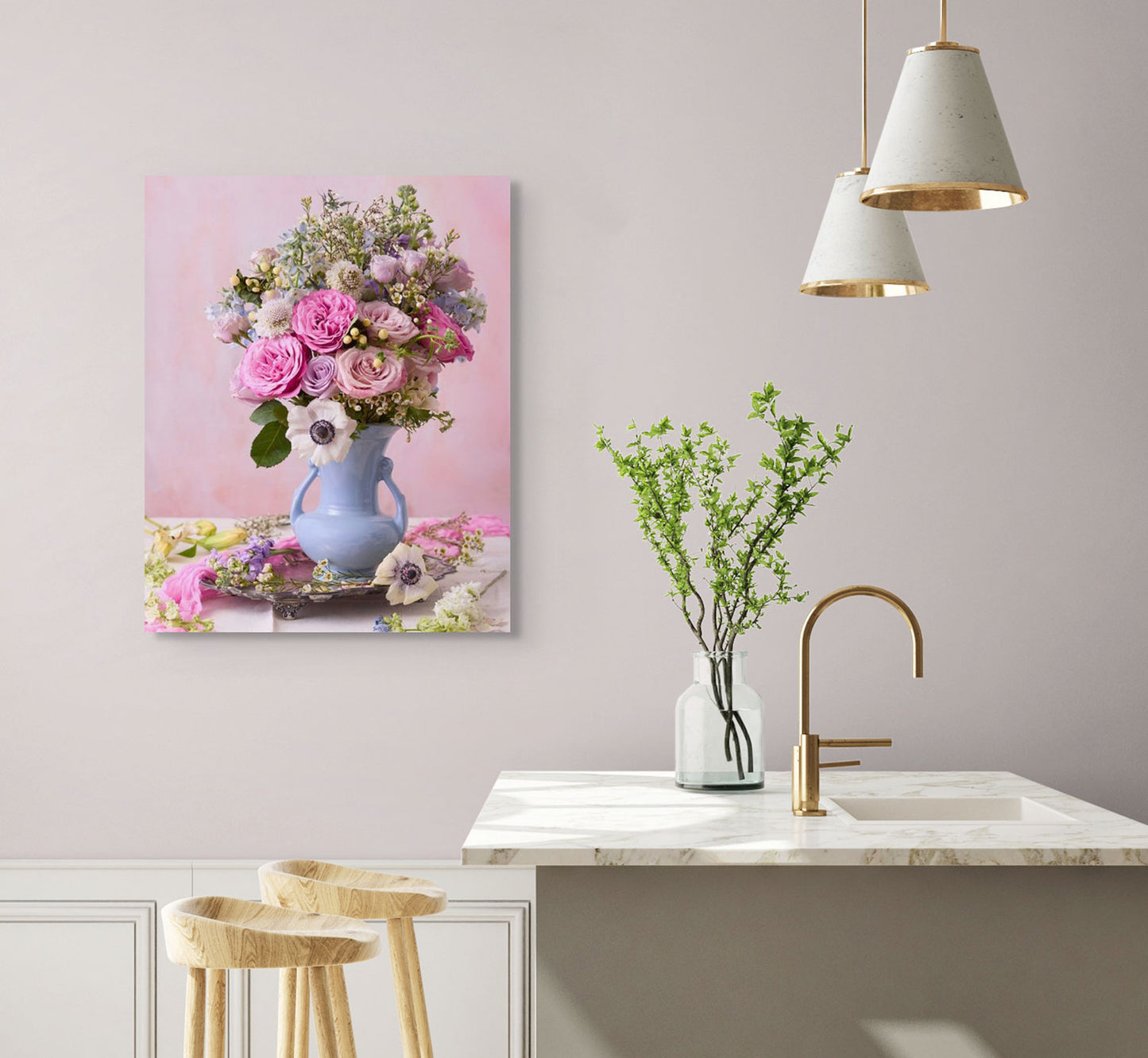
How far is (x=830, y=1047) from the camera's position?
157 cm

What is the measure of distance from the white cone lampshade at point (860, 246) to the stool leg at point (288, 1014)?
1335mm

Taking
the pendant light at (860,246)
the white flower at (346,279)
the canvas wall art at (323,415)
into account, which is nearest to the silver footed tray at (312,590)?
the canvas wall art at (323,415)

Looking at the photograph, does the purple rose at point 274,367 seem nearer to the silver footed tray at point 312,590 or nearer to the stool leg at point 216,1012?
the silver footed tray at point 312,590

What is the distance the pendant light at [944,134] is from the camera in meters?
1.44

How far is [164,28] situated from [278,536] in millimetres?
1136

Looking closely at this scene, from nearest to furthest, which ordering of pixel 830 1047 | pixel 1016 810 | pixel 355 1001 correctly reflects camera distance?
pixel 830 1047, pixel 1016 810, pixel 355 1001

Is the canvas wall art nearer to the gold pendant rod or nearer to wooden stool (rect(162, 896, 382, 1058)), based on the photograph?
the gold pendant rod

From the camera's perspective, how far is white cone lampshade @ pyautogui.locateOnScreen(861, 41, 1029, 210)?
1438 mm

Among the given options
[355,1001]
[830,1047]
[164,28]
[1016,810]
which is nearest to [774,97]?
[164,28]

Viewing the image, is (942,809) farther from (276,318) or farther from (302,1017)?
(276,318)

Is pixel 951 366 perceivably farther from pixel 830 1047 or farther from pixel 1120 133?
pixel 830 1047

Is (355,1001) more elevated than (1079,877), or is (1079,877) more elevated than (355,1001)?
(1079,877)

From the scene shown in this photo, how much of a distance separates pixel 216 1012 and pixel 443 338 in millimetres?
1429

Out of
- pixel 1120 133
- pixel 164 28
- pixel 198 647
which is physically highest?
pixel 164 28
